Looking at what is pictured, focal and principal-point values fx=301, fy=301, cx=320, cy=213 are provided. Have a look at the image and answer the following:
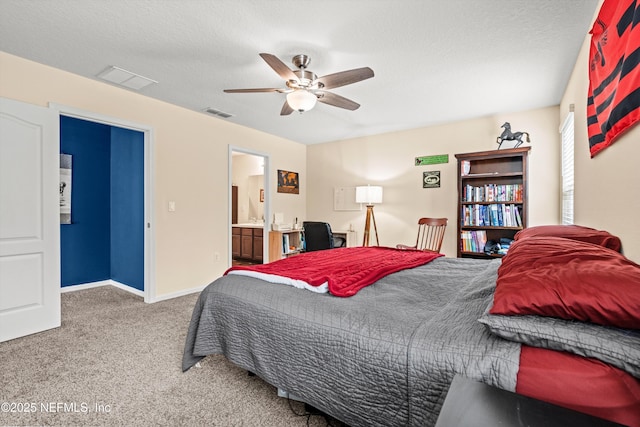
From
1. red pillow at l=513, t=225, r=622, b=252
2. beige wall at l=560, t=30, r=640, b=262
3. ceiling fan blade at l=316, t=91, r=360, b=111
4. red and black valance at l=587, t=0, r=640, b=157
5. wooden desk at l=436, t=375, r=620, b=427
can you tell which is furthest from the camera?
ceiling fan blade at l=316, t=91, r=360, b=111

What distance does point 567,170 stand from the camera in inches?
124

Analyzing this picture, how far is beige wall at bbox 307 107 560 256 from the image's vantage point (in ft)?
12.1

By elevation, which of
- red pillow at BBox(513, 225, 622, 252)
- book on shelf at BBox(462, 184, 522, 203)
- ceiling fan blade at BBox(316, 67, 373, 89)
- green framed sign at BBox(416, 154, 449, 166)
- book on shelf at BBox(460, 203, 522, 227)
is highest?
ceiling fan blade at BBox(316, 67, 373, 89)

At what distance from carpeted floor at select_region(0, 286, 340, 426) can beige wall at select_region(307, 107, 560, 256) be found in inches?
133

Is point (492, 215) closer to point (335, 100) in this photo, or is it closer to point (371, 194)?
point (371, 194)

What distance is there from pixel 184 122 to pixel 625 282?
4283 millimetres

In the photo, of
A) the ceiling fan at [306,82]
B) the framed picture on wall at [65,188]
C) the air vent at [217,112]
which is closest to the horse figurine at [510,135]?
the ceiling fan at [306,82]

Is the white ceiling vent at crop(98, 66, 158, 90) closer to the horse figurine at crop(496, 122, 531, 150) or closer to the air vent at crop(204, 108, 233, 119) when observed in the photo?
the air vent at crop(204, 108, 233, 119)

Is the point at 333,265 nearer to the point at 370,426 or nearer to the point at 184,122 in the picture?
the point at 370,426

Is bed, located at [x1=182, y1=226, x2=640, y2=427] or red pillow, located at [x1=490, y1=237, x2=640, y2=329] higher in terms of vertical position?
red pillow, located at [x1=490, y1=237, x2=640, y2=329]

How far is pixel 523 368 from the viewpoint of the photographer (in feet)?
2.84

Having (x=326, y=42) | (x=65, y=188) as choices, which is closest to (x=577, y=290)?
(x=326, y=42)

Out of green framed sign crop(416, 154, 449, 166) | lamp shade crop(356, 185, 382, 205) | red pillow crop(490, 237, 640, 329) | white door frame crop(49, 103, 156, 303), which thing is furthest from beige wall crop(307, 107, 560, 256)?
red pillow crop(490, 237, 640, 329)

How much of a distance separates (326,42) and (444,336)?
222 centimetres
